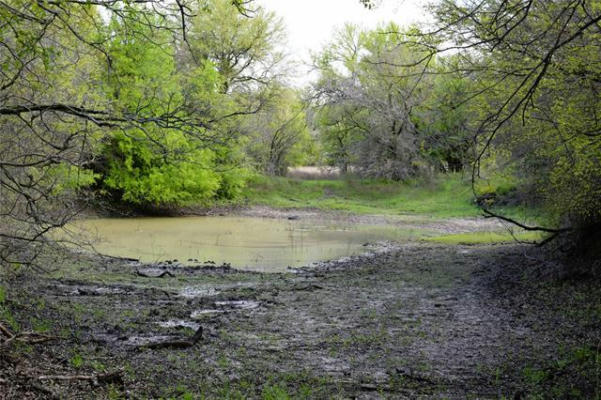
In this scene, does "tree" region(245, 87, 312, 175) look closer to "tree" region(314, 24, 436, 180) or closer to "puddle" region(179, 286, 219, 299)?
"tree" region(314, 24, 436, 180)

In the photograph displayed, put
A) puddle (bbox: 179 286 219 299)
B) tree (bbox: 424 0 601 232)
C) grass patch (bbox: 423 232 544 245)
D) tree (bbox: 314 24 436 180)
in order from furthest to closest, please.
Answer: tree (bbox: 314 24 436 180)
grass patch (bbox: 423 232 544 245)
puddle (bbox: 179 286 219 299)
tree (bbox: 424 0 601 232)

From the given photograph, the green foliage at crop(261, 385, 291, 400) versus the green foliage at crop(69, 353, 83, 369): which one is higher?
the green foliage at crop(69, 353, 83, 369)

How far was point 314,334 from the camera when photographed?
8.80 meters

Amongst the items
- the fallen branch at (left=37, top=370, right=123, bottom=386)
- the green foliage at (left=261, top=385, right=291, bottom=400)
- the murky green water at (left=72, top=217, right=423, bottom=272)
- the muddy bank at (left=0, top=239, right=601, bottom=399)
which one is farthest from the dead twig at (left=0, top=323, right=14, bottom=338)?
the murky green water at (left=72, top=217, right=423, bottom=272)

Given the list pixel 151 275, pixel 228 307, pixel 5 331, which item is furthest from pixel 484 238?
pixel 5 331

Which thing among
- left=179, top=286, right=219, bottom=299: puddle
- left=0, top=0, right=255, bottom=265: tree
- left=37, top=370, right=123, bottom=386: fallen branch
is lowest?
left=179, top=286, right=219, bottom=299: puddle

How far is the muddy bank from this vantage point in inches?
240

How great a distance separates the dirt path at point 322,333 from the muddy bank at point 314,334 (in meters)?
0.03

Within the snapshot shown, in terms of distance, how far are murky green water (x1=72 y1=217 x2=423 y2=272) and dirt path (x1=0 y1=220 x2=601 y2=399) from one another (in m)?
3.44

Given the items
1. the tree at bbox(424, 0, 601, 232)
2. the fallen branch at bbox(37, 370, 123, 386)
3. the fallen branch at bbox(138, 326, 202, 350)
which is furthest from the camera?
the tree at bbox(424, 0, 601, 232)

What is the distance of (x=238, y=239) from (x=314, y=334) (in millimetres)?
14044

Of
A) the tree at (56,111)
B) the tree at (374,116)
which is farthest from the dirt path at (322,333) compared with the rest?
the tree at (374,116)

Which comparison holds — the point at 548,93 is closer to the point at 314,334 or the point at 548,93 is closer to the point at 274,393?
the point at 314,334

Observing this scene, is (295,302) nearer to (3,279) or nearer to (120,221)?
(3,279)
